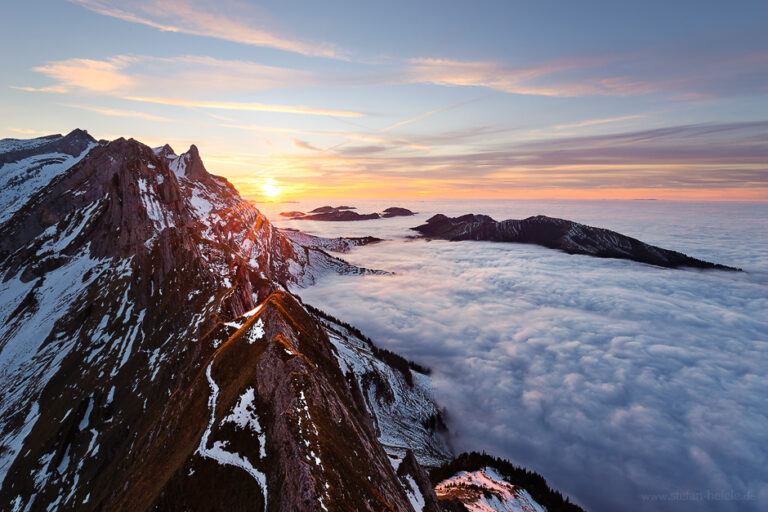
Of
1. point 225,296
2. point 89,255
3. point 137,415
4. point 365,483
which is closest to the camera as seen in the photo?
point 365,483

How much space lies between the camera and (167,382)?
56.7 m

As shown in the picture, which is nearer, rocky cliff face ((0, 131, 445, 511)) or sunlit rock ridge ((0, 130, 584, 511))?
rocky cliff face ((0, 131, 445, 511))

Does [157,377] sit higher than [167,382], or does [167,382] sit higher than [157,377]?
[167,382]

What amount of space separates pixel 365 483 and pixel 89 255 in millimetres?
154900

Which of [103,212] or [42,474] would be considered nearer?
[42,474]

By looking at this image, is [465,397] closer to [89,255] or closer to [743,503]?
[743,503]

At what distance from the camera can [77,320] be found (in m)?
93.9

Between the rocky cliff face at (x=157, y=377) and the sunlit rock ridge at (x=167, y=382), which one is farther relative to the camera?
the sunlit rock ridge at (x=167, y=382)

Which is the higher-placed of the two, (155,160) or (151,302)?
(155,160)

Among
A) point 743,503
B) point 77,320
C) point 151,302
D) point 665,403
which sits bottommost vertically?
point 743,503

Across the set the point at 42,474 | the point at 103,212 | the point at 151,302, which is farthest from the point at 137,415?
the point at 103,212

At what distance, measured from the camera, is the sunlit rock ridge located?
23.1 m

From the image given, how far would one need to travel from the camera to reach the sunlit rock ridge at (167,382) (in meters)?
23.1

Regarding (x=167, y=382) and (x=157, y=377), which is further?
(x=157, y=377)
